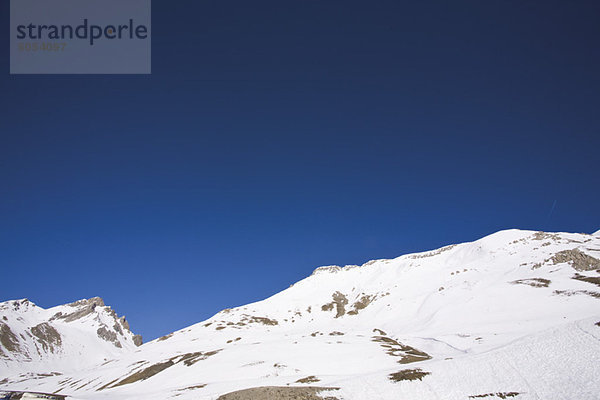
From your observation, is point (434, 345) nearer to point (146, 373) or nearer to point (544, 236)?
point (146, 373)

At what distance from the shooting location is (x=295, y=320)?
192 meters

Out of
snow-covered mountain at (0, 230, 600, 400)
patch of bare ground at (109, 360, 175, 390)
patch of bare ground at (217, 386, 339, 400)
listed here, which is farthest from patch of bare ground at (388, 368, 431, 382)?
patch of bare ground at (109, 360, 175, 390)

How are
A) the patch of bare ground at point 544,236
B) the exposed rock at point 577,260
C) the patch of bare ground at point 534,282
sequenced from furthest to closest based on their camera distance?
the patch of bare ground at point 544,236
the exposed rock at point 577,260
the patch of bare ground at point 534,282

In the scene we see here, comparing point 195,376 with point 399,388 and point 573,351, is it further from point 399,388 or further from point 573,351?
point 573,351

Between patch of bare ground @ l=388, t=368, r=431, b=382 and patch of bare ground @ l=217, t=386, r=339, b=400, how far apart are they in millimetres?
8396

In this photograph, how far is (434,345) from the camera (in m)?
82.1

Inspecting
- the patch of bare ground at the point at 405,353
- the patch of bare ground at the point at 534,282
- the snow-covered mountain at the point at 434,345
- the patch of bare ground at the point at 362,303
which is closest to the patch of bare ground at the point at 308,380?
the snow-covered mountain at the point at 434,345

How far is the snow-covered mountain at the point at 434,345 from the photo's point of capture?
41.4m

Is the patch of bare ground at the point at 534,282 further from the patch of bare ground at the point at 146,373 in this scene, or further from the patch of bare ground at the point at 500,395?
the patch of bare ground at the point at 146,373

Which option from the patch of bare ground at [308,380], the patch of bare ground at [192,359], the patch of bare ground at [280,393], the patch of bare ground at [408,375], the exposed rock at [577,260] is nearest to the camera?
the patch of bare ground at [280,393]

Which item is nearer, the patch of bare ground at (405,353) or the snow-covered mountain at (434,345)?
the snow-covered mountain at (434,345)

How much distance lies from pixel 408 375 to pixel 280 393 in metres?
16.5

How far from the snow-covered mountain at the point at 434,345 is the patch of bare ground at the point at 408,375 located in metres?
0.27

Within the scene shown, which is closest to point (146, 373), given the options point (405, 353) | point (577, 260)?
point (405, 353)
